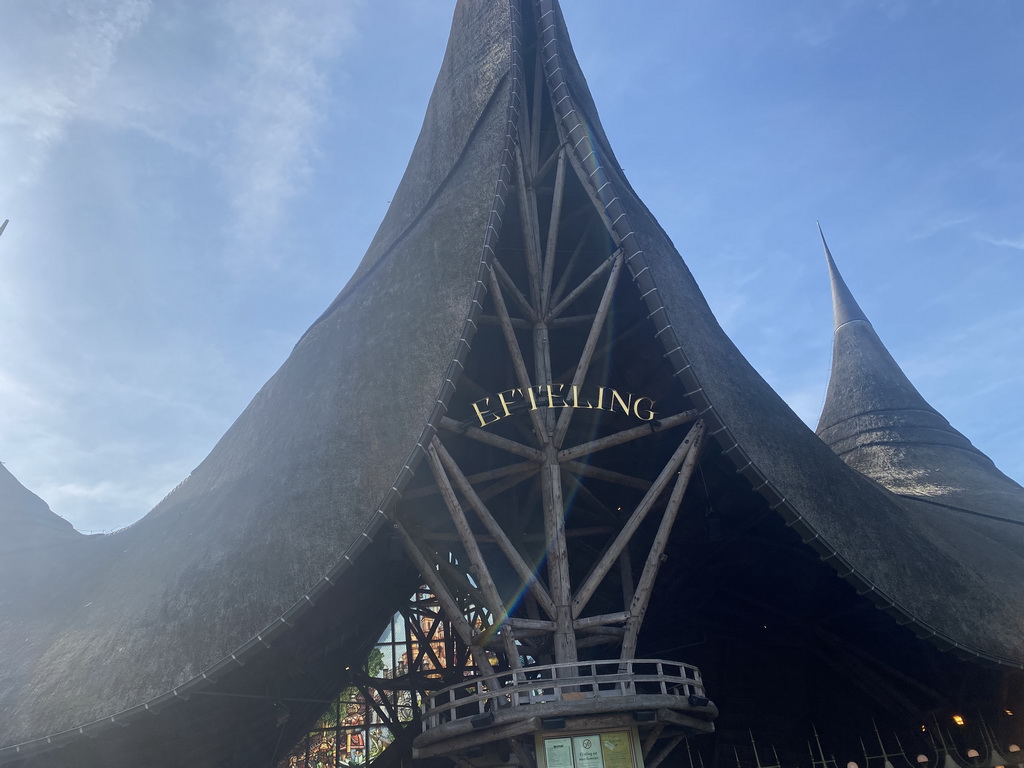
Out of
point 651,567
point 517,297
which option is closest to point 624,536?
point 651,567

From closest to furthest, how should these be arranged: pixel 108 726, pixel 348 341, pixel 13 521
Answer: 1. pixel 108 726
2. pixel 348 341
3. pixel 13 521

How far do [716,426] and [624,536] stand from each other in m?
2.66

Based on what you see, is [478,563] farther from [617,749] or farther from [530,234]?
[530,234]

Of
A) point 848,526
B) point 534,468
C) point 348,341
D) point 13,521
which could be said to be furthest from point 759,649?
point 13,521

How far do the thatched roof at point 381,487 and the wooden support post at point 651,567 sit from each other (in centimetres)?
81

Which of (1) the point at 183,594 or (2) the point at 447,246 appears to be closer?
(1) the point at 183,594

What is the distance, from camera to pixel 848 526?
Answer: 14.7 meters

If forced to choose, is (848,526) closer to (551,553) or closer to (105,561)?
(551,553)

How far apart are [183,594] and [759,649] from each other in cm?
1494

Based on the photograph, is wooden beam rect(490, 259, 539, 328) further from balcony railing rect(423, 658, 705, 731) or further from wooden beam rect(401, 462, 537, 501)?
balcony railing rect(423, 658, 705, 731)

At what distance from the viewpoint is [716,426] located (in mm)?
14289

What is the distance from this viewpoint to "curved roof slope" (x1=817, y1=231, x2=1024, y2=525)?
2583cm

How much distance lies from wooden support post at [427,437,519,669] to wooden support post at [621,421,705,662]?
1962mm

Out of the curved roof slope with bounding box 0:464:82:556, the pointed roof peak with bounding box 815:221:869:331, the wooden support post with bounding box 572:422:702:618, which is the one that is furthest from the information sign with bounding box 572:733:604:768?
the pointed roof peak with bounding box 815:221:869:331
